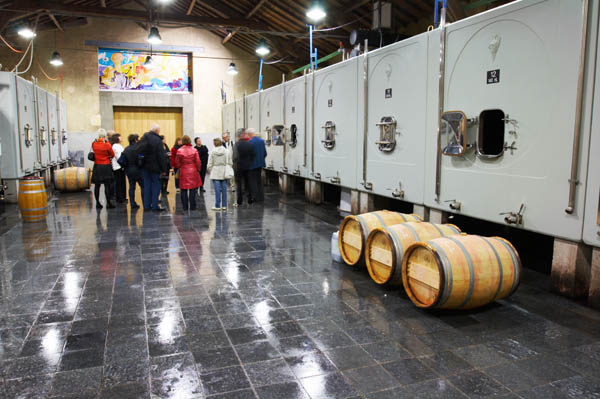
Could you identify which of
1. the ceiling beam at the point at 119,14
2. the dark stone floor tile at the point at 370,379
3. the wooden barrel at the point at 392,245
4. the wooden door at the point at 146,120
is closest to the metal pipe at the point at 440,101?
the wooden barrel at the point at 392,245

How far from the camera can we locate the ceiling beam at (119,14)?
49.7 feet

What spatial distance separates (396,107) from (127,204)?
7004 mm

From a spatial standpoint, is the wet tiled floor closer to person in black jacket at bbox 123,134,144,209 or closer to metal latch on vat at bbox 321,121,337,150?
person in black jacket at bbox 123,134,144,209

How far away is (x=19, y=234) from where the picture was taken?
7910 millimetres

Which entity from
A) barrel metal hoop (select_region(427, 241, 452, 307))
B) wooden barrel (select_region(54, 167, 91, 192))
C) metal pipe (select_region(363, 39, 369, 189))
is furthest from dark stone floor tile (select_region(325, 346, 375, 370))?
wooden barrel (select_region(54, 167, 91, 192))

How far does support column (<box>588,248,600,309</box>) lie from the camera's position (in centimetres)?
459

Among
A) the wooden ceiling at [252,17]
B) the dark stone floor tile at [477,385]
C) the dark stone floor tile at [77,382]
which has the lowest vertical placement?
the dark stone floor tile at [77,382]

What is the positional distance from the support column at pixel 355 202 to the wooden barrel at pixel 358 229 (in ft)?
11.0

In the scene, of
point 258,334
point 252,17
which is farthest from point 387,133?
point 252,17

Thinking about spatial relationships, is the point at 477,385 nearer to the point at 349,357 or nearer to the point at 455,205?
the point at 349,357

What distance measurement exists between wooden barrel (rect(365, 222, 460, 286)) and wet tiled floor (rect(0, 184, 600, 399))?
18 centimetres

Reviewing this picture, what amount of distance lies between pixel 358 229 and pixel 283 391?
2.88 meters

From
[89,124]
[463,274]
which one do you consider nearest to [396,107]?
[463,274]

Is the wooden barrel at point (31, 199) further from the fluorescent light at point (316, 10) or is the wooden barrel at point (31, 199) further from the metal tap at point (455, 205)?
the metal tap at point (455, 205)
